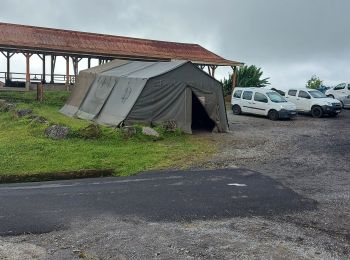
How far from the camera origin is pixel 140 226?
641cm

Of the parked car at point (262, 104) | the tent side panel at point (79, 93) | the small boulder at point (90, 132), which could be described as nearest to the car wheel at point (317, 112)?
the parked car at point (262, 104)

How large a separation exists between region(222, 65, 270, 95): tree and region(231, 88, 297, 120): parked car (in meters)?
11.9

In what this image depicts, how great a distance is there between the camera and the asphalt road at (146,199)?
6.84 meters

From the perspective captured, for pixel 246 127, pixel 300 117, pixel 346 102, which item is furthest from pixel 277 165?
pixel 346 102

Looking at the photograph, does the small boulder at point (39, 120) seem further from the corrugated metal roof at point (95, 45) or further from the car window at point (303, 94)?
the car window at point (303, 94)

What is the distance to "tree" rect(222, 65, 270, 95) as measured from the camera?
3801 centimetres

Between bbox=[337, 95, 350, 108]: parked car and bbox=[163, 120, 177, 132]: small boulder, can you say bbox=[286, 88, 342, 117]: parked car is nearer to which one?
bbox=[337, 95, 350, 108]: parked car

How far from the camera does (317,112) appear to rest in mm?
25188

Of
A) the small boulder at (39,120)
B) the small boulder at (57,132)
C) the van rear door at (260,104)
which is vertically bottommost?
the small boulder at (57,132)

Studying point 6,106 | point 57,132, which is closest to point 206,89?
point 57,132

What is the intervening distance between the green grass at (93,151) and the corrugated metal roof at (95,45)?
12.3 metres

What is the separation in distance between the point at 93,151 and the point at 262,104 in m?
14.0

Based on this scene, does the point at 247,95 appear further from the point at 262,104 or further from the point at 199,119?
the point at 199,119

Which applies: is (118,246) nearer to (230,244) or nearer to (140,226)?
(140,226)
